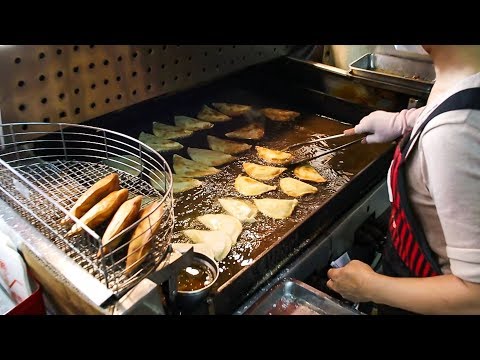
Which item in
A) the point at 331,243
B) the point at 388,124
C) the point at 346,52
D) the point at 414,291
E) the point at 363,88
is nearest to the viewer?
the point at 414,291

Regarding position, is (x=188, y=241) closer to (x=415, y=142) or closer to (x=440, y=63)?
(x=415, y=142)

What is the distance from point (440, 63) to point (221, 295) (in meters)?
1.07

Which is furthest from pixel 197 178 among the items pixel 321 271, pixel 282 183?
pixel 321 271

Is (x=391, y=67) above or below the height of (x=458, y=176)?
below

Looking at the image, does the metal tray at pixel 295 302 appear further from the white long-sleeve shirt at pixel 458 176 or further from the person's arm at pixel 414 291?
the white long-sleeve shirt at pixel 458 176

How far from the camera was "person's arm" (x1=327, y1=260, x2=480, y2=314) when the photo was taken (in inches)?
51.6

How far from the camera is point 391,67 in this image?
363 centimetres

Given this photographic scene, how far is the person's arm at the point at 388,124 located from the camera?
2.15 m

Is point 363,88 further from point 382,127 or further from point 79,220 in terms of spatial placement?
point 79,220

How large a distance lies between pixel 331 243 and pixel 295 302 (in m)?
0.49

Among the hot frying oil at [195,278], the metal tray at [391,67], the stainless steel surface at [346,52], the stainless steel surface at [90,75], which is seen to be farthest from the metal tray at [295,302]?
the stainless steel surface at [346,52]

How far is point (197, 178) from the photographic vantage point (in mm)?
2443

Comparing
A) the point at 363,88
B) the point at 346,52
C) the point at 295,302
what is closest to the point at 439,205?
the point at 295,302

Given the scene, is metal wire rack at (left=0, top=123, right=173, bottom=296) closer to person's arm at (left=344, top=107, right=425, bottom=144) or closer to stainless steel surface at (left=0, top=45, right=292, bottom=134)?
stainless steel surface at (left=0, top=45, right=292, bottom=134)
